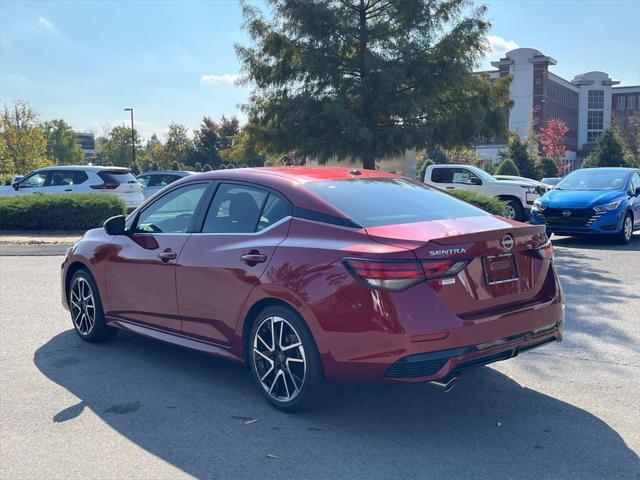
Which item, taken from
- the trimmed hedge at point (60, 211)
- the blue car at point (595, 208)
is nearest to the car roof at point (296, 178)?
the blue car at point (595, 208)

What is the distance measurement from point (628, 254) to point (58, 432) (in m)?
11.5

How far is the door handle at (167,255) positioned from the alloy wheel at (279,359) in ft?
3.69

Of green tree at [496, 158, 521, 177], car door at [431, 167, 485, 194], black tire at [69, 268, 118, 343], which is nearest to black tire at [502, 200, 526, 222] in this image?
car door at [431, 167, 485, 194]

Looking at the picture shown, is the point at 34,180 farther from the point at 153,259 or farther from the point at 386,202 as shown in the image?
the point at 386,202

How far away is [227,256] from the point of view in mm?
5047

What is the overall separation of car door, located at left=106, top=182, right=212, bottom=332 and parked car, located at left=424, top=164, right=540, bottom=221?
1456 cm

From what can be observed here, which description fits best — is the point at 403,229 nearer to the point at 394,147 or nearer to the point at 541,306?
the point at 541,306

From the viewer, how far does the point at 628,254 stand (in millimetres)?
13242

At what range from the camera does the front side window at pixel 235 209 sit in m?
5.13

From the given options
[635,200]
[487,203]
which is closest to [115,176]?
[487,203]

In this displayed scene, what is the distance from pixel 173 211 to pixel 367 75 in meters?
11.7

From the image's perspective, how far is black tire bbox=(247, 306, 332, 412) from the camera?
4465 mm

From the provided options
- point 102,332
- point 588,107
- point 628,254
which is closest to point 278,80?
point 628,254

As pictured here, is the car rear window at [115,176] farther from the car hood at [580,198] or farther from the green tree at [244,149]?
the car hood at [580,198]
